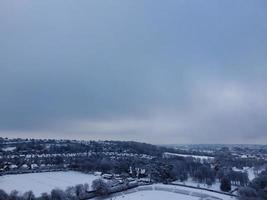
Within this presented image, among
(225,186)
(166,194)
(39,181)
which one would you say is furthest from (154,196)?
(39,181)

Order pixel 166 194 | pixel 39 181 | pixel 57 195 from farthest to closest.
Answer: pixel 39 181
pixel 166 194
pixel 57 195

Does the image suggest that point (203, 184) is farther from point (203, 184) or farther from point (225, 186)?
point (225, 186)

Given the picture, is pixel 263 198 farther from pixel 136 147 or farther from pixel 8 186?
pixel 136 147

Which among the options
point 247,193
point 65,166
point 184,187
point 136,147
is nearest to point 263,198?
point 247,193

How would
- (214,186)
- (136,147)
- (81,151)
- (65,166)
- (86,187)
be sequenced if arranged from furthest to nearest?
(136,147) → (81,151) → (65,166) → (214,186) → (86,187)

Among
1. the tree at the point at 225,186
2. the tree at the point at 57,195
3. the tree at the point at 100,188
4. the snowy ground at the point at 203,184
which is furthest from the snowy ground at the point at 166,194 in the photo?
the tree at the point at 57,195

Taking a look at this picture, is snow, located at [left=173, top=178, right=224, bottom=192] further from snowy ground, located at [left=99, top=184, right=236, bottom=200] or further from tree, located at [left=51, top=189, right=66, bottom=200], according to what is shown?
tree, located at [left=51, top=189, right=66, bottom=200]
